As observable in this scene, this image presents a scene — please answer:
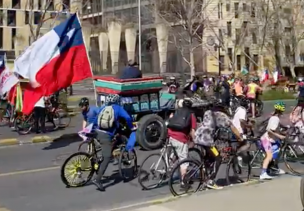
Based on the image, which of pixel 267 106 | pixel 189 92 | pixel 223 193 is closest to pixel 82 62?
pixel 189 92

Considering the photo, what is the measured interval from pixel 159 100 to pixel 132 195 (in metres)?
5.49

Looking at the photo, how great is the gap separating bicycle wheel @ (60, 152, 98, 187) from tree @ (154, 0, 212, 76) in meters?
26.5

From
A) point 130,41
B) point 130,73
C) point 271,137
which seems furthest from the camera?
point 130,41

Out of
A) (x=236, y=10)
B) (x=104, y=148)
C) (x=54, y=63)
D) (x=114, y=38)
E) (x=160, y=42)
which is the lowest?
(x=104, y=148)

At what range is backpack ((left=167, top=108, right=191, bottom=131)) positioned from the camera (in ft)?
30.8

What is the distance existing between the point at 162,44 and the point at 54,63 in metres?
47.8

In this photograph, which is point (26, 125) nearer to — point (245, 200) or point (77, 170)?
point (77, 170)

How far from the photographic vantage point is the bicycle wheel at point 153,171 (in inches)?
383

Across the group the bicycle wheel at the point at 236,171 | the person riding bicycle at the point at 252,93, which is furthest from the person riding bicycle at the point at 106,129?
the person riding bicycle at the point at 252,93

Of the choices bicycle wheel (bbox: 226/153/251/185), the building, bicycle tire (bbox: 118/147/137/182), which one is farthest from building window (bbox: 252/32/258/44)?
bicycle wheel (bbox: 226/153/251/185)

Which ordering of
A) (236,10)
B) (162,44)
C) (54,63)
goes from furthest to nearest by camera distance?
(162,44) < (236,10) < (54,63)

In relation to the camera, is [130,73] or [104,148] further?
[130,73]

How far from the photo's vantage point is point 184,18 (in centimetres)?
A: 3944

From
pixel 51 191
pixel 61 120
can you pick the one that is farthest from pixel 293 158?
pixel 61 120
